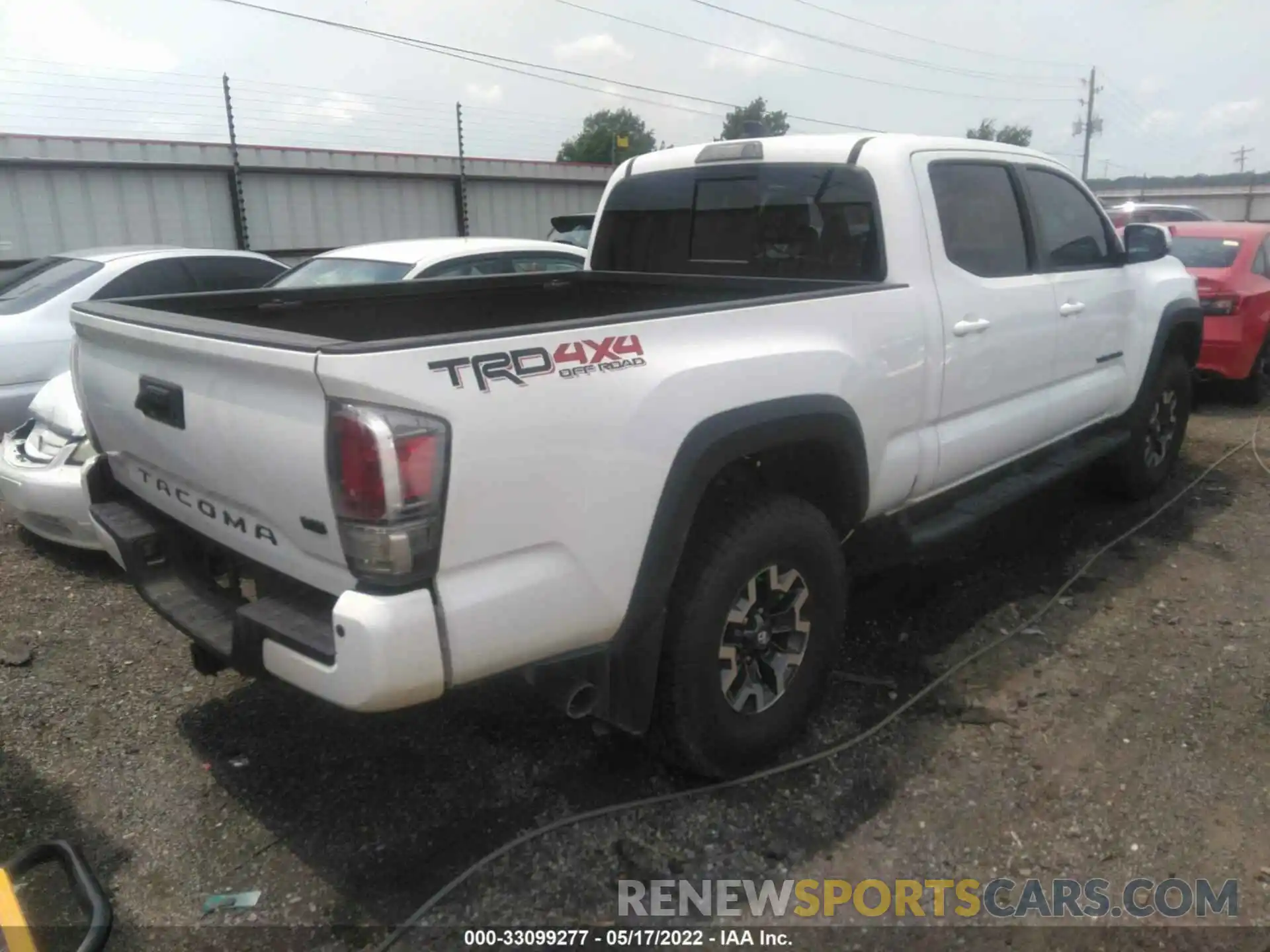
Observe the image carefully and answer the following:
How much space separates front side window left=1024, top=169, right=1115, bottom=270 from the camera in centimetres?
427

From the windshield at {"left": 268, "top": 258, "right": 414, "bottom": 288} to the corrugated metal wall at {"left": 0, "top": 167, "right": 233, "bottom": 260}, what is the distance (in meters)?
8.26

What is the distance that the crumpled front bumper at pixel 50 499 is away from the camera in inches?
171

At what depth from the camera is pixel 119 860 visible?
268cm

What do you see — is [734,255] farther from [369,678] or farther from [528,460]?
[369,678]

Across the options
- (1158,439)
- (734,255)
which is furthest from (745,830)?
(1158,439)

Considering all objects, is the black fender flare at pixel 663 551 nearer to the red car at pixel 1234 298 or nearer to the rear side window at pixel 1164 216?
the red car at pixel 1234 298

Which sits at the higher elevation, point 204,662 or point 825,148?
point 825,148

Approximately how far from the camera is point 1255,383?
834 centimetres

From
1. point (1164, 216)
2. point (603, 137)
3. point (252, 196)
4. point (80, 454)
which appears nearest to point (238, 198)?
point (252, 196)

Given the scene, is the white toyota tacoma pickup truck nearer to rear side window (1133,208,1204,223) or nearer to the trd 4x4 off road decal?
the trd 4x4 off road decal

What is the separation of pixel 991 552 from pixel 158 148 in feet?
46.1

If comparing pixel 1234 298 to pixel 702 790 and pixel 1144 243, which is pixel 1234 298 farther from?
pixel 702 790

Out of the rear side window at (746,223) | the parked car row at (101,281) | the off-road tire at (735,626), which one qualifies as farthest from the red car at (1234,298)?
the off-road tire at (735,626)

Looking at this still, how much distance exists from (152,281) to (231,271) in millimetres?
697
